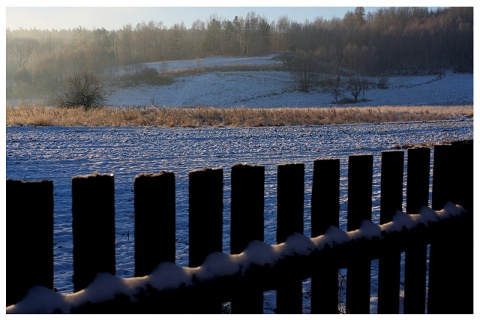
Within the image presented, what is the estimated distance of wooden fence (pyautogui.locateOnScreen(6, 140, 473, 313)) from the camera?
1.43 m

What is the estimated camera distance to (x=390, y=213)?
233 centimetres

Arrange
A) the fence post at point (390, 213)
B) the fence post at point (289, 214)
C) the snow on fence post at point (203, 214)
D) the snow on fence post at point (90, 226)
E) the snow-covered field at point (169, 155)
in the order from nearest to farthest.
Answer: the snow on fence post at point (90, 226), the snow on fence post at point (203, 214), the fence post at point (289, 214), the fence post at point (390, 213), the snow-covered field at point (169, 155)

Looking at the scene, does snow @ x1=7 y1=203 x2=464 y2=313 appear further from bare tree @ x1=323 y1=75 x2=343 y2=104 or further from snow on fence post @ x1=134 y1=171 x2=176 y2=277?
bare tree @ x1=323 y1=75 x2=343 y2=104

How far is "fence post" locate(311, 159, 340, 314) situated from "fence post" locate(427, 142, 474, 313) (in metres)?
0.72

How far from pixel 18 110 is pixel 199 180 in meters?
27.4

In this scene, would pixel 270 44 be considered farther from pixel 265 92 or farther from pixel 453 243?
pixel 453 243

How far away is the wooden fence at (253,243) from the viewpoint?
143 centimetres

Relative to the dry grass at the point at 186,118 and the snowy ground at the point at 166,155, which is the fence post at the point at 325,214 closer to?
the snowy ground at the point at 166,155

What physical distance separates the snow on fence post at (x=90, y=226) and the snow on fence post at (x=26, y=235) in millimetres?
90

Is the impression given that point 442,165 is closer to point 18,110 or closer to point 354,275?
point 354,275

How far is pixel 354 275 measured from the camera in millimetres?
2150

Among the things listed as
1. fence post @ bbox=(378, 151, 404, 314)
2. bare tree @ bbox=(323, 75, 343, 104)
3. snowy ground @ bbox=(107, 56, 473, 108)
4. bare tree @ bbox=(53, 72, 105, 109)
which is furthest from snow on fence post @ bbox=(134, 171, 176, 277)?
bare tree @ bbox=(323, 75, 343, 104)

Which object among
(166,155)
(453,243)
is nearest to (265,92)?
(166,155)

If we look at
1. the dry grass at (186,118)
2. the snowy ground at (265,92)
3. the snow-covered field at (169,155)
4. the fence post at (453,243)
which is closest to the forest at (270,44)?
the snowy ground at (265,92)
